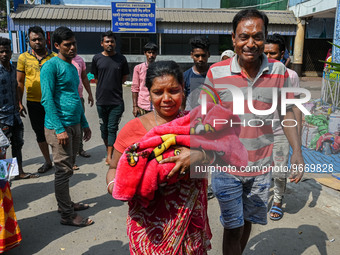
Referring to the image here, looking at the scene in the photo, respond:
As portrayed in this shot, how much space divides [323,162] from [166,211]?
465 centimetres

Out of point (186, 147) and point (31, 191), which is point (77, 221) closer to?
point (31, 191)

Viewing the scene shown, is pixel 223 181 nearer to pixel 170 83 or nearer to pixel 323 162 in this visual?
pixel 170 83

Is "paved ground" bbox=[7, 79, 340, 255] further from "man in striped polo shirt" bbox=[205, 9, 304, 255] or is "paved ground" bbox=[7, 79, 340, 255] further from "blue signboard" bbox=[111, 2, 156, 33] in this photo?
"blue signboard" bbox=[111, 2, 156, 33]

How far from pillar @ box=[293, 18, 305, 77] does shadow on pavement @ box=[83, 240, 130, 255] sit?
18.2 meters

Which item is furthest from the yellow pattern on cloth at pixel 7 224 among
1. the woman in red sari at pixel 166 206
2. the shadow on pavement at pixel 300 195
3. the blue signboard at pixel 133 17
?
the blue signboard at pixel 133 17

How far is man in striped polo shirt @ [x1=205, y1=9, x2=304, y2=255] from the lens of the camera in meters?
2.38

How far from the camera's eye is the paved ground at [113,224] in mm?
3240

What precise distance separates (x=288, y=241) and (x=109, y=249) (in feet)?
5.89

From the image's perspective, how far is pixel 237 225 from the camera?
2.46m

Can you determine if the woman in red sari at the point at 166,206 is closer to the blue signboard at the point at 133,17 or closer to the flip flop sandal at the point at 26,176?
the flip flop sandal at the point at 26,176

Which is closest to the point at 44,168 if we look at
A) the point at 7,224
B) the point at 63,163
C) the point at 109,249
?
the point at 63,163

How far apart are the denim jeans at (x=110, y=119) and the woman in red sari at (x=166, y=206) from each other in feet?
12.2

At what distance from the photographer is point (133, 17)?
16609 mm

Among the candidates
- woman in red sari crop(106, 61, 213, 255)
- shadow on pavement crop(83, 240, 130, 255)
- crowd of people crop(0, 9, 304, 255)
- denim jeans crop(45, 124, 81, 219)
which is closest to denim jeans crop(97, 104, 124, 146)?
crowd of people crop(0, 9, 304, 255)
